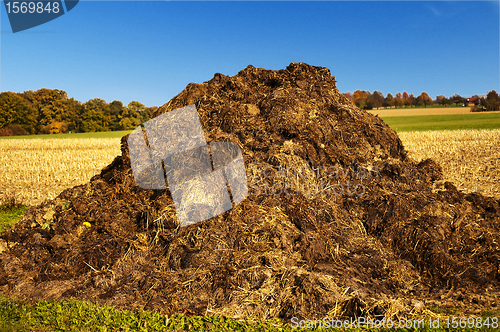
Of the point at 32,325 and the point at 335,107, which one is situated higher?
the point at 335,107

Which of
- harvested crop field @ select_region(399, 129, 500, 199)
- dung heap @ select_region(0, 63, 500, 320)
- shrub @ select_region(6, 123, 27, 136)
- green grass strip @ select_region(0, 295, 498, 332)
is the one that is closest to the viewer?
green grass strip @ select_region(0, 295, 498, 332)

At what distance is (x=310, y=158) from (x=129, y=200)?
3.16m

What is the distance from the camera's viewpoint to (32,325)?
3754 millimetres

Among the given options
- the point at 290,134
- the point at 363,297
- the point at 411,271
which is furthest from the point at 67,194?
the point at 411,271

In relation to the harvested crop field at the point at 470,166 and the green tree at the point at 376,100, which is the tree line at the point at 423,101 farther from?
the harvested crop field at the point at 470,166

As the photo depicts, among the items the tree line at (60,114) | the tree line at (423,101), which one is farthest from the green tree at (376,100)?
the tree line at (60,114)

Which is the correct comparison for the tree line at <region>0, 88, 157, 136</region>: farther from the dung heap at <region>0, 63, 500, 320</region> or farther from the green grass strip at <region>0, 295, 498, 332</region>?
the green grass strip at <region>0, 295, 498, 332</region>

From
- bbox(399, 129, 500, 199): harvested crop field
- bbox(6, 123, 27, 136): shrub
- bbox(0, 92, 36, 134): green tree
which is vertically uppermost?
bbox(0, 92, 36, 134): green tree

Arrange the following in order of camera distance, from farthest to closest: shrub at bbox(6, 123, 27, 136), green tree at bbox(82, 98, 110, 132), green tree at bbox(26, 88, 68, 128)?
green tree at bbox(26, 88, 68, 128), green tree at bbox(82, 98, 110, 132), shrub at bbox(6, 123, 27, 136)

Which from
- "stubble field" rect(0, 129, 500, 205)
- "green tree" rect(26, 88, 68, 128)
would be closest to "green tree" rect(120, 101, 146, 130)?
"green tree" rect(26, 88, 68, 128)

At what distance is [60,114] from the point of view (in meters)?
67.9

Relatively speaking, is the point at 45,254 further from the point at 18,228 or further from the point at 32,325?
the point at 32,325

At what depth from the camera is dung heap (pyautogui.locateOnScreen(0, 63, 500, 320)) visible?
4.05m

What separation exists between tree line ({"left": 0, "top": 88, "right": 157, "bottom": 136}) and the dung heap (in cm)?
5990
